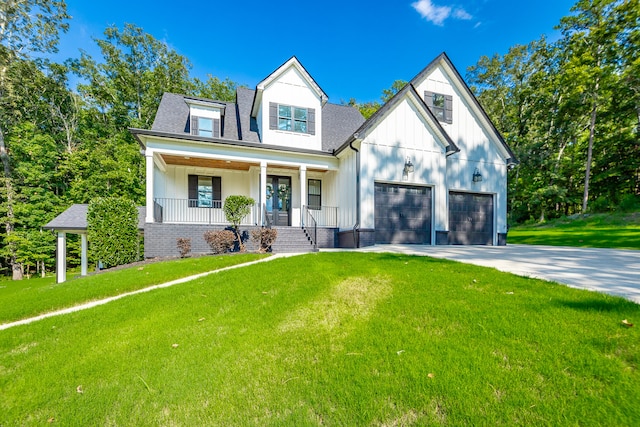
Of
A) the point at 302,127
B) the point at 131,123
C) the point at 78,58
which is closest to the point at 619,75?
the point at 302,127

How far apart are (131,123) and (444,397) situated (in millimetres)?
27229

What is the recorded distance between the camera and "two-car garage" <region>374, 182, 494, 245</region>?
444 inches

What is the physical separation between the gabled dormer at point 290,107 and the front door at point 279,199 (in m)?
2.07

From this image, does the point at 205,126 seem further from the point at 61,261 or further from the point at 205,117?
the point at 61,261

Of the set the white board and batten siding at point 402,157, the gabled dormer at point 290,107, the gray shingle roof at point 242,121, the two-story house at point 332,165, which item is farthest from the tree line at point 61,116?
the white board and batten siding at point 402,157

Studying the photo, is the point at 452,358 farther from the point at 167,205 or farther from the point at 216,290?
the point at 167,205

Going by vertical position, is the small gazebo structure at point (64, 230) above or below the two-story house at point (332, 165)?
below

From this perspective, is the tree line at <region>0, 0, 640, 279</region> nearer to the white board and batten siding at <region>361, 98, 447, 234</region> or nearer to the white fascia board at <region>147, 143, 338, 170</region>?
the white fascia board at <region>147, 143, 338, 170</region>

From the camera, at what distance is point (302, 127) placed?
42.2 feet

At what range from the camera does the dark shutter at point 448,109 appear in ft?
41.4

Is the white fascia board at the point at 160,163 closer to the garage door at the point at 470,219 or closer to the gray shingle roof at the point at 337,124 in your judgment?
the gray shingle roof at the point at 337,124

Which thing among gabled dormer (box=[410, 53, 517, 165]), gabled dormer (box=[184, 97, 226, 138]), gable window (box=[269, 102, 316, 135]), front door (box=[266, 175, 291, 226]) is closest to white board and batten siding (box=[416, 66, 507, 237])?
gabled dormer (box=[410, 53, 517, 165])

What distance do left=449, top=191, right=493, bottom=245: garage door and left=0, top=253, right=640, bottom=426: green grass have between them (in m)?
8.12

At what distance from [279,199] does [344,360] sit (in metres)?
11.5
